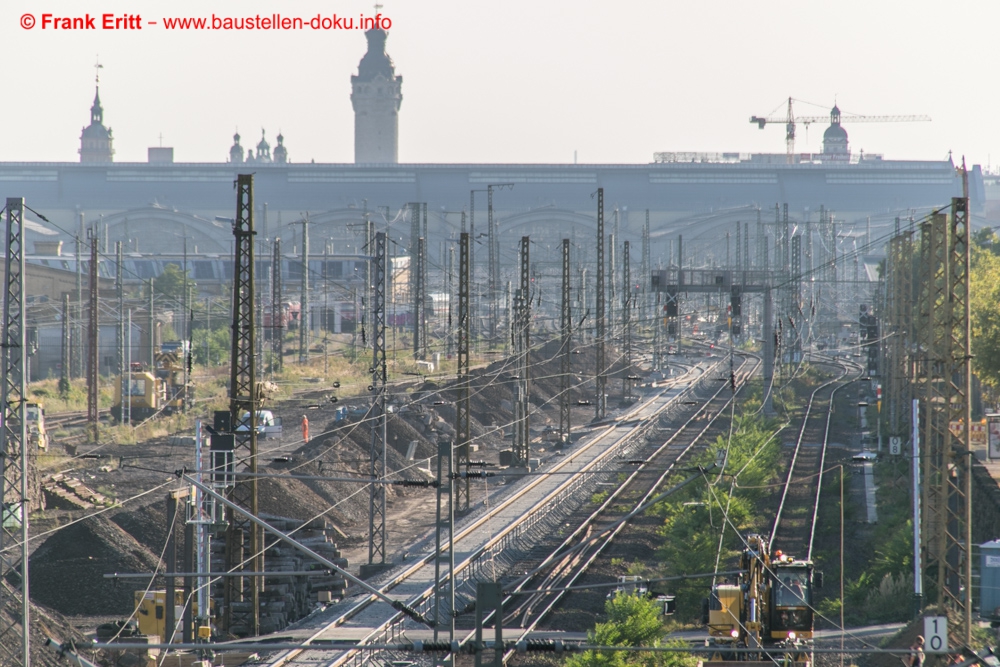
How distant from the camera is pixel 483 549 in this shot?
20828mm

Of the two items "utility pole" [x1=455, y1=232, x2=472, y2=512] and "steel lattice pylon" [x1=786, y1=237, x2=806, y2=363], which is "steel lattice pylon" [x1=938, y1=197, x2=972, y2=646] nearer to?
"utility pole" [x1=455, y1=232, x2=472, y2=512]

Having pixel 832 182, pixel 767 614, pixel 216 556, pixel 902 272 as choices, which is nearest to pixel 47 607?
pixel 216 556

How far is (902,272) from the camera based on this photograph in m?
32.1

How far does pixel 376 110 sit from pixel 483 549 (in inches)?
4810

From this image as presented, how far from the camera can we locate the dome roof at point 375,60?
140 metres

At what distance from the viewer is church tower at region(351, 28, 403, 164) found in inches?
5330

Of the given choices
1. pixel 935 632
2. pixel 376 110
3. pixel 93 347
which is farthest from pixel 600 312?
pixel 376 110

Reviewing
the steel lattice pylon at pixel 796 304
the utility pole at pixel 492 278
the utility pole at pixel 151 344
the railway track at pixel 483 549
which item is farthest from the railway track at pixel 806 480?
the utility pole at pixel 151 344

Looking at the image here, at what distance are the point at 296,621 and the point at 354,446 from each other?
41.2ft

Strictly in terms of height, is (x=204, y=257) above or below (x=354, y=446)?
above

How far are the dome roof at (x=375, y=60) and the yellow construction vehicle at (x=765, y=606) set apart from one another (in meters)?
127

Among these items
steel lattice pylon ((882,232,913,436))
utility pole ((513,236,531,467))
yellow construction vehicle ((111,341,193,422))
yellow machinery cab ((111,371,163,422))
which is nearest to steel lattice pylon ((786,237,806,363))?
steel lattice pylon ((882,232,913,436))

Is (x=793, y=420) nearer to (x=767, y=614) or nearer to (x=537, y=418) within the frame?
(x=537, y=418)

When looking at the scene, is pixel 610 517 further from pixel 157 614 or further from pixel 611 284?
pixel 611 284
